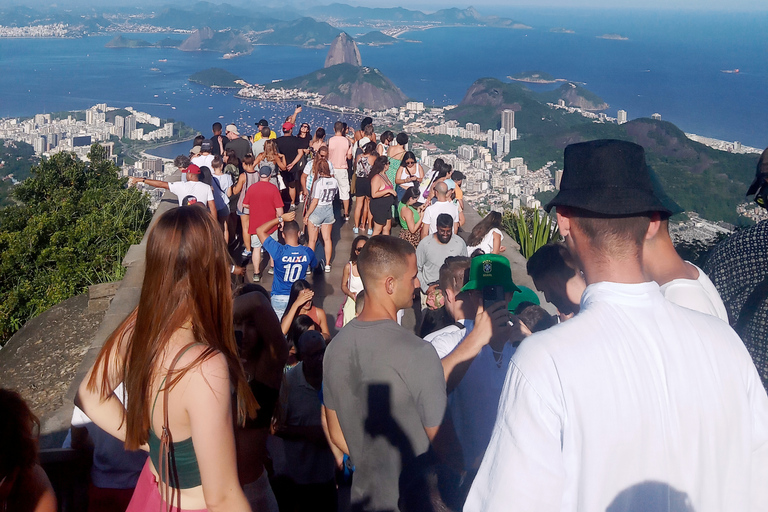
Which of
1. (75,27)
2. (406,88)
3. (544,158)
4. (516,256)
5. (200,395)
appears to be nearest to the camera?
(200,395)

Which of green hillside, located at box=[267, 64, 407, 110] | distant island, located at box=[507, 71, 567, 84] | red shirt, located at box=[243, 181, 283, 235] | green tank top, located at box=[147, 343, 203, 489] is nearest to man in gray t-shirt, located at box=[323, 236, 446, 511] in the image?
green tank top, located at box=[147, 343, 203, 489]

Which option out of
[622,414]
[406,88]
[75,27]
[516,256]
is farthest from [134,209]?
[75,27]

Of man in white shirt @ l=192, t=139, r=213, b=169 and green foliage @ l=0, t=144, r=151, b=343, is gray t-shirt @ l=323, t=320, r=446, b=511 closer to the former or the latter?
man in white shirt @ l=192, t=139, r=213, b=169

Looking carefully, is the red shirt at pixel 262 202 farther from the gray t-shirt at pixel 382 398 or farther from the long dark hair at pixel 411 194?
the gray t-shirt at pixel 382 398

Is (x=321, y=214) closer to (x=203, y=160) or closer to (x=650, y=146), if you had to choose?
(x=203, y=160)

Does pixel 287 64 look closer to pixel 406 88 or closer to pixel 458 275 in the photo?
pixel 406 88

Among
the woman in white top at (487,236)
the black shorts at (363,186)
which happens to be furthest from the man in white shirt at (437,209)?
the black shorts at (363,186)

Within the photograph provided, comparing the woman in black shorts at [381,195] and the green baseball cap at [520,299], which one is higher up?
the green baseball cap at [520,299]
